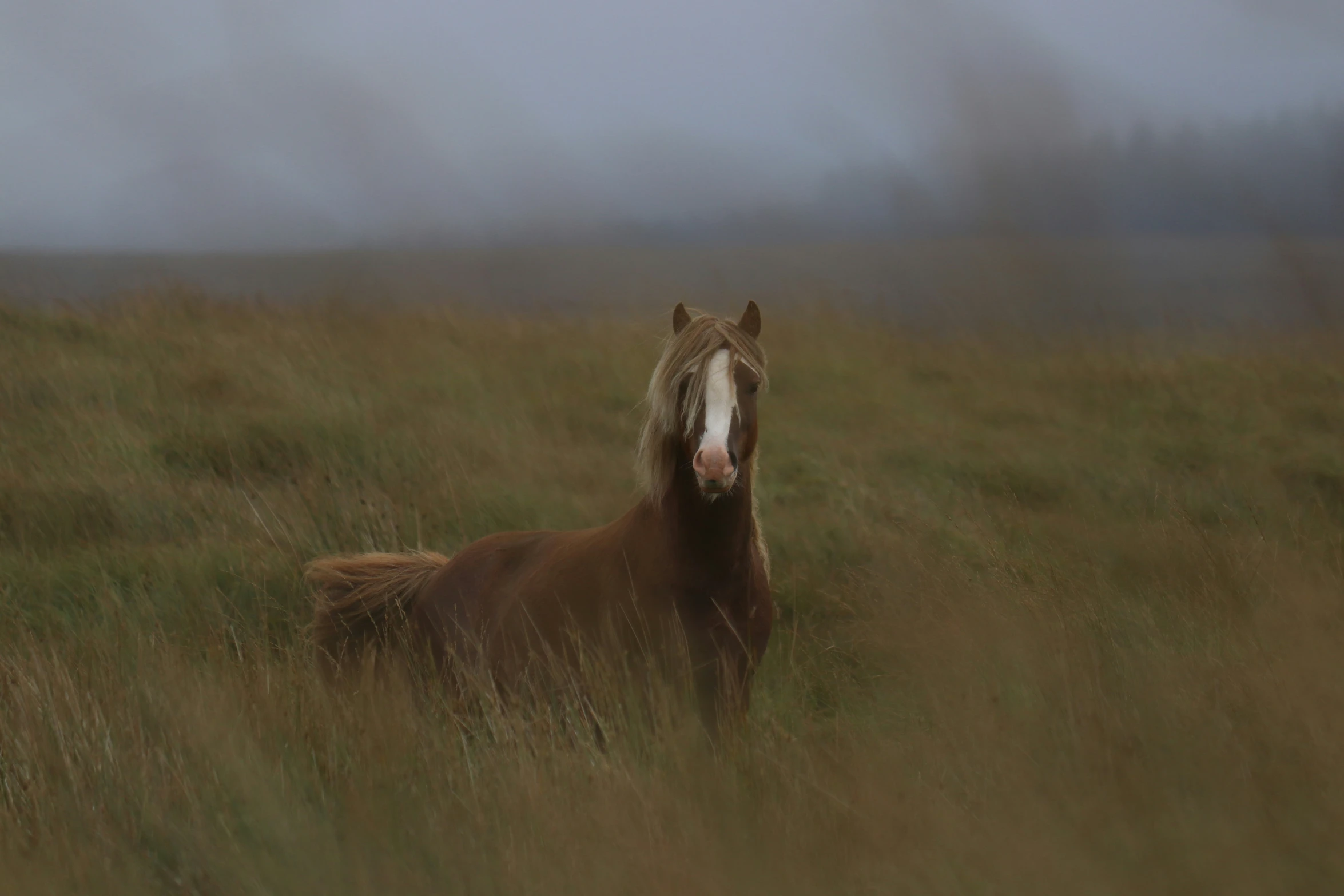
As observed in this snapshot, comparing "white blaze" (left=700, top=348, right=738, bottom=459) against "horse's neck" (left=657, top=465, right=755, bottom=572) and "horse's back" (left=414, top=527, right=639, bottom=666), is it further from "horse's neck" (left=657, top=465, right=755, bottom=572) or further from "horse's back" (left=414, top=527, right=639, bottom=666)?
"horse's back" (left=414, top=527, right=639, bottom=666)

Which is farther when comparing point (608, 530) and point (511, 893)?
point (608, 530)

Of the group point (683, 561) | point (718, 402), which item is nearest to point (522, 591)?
point (683, 561)

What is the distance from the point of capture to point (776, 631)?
4.68 metres

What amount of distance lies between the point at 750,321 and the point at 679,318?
0.75 feet

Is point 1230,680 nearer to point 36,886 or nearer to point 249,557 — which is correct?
point 36,886

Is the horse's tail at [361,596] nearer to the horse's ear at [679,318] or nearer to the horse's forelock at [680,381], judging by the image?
the horse's forelock at [680,381]

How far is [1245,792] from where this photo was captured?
241 centimetres

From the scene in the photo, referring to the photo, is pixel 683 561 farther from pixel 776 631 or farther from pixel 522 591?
pixel 776 631

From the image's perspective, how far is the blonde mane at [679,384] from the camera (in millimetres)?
3352

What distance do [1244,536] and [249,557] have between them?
432cm

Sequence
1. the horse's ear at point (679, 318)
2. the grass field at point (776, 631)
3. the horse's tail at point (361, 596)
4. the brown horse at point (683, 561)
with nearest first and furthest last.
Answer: the grass field at point (776, 631), the brown horse at point (683, 561), the horse's ear at point (679, 318), the horse's tail at point (361, 596)


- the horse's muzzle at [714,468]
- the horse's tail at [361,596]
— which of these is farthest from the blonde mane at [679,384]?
the horse's tail at [361,596]

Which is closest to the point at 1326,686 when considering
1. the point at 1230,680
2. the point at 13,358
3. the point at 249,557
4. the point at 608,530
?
the point at 1230,680

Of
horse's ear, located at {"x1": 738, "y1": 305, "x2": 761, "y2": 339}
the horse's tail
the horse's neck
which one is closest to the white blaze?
the horse's neck
